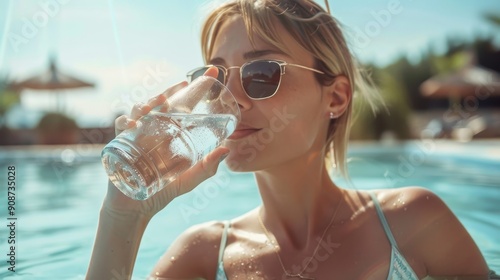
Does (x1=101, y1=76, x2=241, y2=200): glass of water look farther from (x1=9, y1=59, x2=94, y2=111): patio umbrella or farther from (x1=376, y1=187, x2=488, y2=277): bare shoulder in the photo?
(x1=9, y1=59, x2=94, y2=111): patio umbrella

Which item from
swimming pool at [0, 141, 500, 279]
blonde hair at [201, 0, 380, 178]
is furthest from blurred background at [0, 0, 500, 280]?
blonde hair at [201, 0, 380, 178]

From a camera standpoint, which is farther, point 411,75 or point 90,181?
point 411,75

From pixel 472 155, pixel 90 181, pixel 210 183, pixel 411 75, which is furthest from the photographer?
pixel 411 75

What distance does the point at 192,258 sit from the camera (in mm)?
2318

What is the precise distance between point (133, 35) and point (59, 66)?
8.09 meters

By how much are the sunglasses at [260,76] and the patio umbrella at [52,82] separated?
15.9 m

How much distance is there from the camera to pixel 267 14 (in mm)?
2111

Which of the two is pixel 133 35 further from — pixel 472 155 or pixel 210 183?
pixel 472 155

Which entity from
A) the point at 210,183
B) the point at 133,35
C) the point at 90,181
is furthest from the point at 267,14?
the point at 133,35

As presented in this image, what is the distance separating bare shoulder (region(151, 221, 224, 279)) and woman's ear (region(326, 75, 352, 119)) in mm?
684

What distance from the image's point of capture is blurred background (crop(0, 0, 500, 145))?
28.0ft

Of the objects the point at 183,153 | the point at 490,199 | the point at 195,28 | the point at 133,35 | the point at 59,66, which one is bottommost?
the point at 490,199

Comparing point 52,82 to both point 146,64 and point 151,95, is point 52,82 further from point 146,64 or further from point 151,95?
point 151,95

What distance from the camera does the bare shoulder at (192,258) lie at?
7.56 feet
